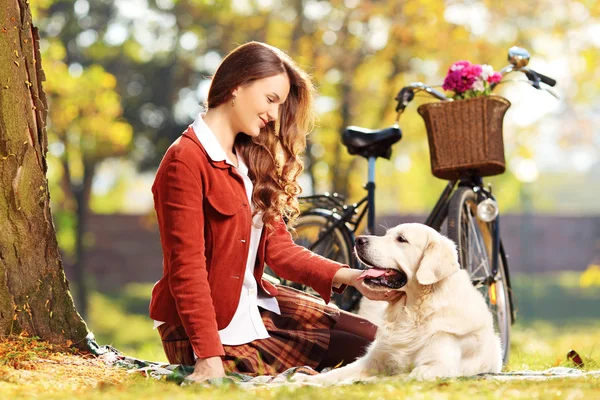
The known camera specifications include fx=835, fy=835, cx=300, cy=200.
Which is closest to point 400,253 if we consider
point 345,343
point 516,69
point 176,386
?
point 345,343

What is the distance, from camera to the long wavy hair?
3.94m

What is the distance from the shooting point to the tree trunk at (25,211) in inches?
169

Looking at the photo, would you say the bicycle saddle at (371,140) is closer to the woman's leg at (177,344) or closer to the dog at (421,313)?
the dog at (421,313)

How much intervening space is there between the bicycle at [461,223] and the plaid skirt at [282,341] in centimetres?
113

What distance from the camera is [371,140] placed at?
569cm

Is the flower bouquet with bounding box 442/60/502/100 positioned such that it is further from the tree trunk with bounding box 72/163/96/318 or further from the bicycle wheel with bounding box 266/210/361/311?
the tree trunk with bounding box 72/163/96/318

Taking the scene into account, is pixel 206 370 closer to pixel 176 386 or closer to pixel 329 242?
pixel 176 386

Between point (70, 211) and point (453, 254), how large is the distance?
17.9 metres

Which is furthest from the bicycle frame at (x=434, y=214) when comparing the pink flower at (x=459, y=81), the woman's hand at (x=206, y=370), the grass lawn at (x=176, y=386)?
the woman's hand at (x=206, y=370)

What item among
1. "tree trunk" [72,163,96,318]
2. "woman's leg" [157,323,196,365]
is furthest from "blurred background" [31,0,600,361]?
"woman's leg" [157,323,196,365]

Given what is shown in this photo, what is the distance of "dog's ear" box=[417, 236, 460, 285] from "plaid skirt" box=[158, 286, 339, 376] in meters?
0.78

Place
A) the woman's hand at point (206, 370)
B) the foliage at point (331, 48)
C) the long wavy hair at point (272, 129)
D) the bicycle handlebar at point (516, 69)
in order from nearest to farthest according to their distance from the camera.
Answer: the woman's hand at point (206, 370) → the long wavy hair at point (272, 129) → the bicycle handlebar at point (516, 69) → the foliage at point (331, 48)

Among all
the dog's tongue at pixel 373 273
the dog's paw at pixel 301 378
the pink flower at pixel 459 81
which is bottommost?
the dog's paw at pixel 301 378

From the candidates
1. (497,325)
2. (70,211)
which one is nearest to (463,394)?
(497,325)
